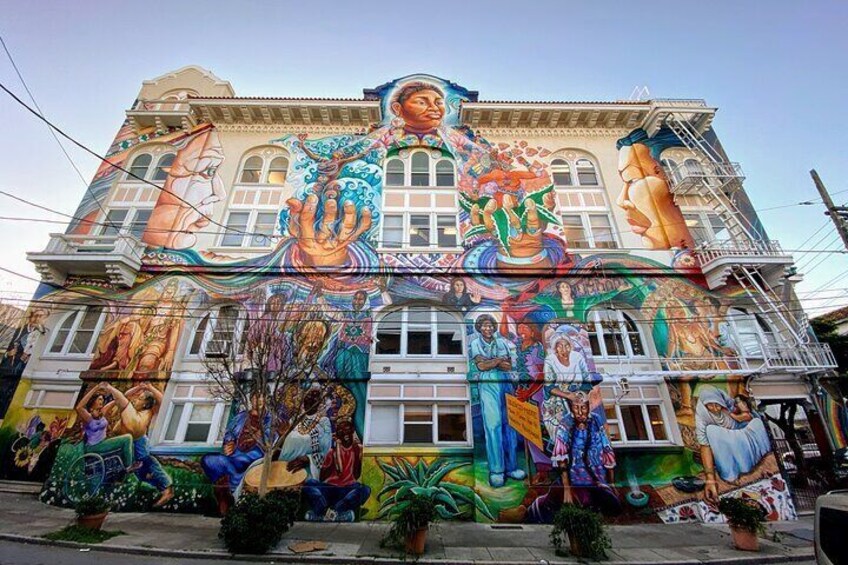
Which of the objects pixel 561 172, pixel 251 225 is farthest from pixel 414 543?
pixel 561 172

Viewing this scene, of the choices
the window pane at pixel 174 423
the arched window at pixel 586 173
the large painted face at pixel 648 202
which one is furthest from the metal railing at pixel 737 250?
the window pane at pixel 174 423

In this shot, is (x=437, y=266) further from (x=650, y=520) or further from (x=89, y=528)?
(x=89, y=528)

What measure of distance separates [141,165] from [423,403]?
18.1m

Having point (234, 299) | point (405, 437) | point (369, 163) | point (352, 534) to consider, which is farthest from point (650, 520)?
point (369, 163)

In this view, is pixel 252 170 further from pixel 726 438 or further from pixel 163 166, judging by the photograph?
pixel 726 438

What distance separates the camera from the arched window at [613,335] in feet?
46.8

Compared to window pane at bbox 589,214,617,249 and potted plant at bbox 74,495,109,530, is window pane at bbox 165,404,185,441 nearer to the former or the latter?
potted plant at bbox 74,495,109,530

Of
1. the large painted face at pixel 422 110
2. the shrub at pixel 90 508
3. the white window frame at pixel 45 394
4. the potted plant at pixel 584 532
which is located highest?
the large painted face at pixel 422 110

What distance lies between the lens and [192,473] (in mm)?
11867

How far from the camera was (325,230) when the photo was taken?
52.4 ft

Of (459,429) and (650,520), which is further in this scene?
(459,429)

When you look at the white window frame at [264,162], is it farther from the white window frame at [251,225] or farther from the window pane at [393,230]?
the window pane at [393,230]

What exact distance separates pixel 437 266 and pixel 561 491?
8.88 metres

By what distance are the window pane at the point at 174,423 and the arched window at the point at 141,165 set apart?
11.9m
